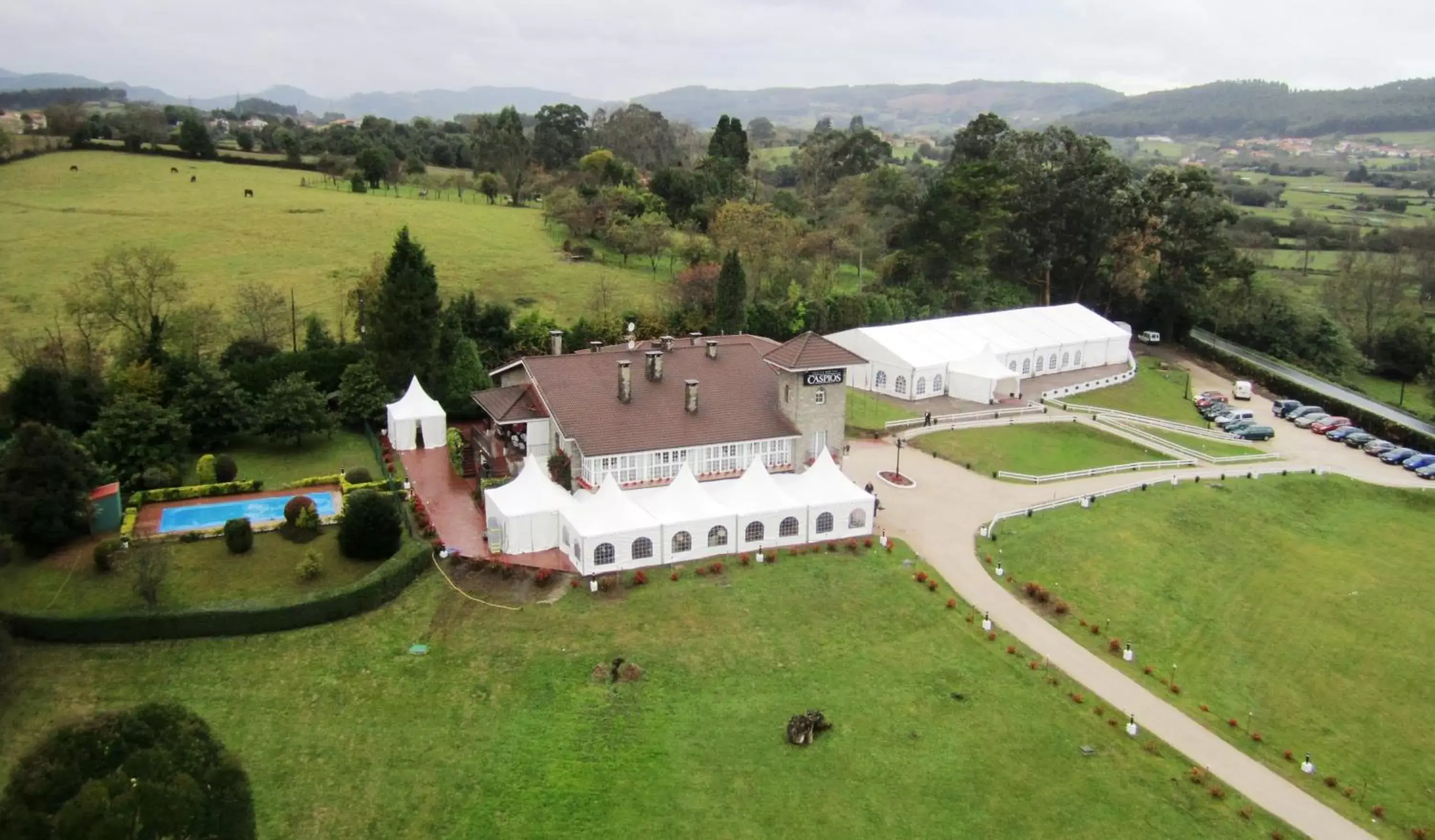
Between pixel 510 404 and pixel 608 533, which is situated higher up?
pixel 510 404

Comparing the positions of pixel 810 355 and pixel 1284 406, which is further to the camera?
pixel 1284 406

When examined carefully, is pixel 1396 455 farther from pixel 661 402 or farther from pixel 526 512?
pixel 526 512

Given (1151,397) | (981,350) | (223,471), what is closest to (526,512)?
(223,471)

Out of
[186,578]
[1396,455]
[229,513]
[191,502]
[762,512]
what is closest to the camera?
[186,578]

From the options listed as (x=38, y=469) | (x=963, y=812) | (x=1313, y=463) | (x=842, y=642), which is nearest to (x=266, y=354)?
(x=38, y=469)

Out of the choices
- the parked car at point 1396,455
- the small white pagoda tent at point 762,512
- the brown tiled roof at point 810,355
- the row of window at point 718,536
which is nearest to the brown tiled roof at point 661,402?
the brown tiled roof at point 810,355

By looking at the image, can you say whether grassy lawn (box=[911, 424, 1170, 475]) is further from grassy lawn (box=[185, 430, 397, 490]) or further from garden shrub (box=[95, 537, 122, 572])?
garden shrub (box=[95, 537, 122, 572])
